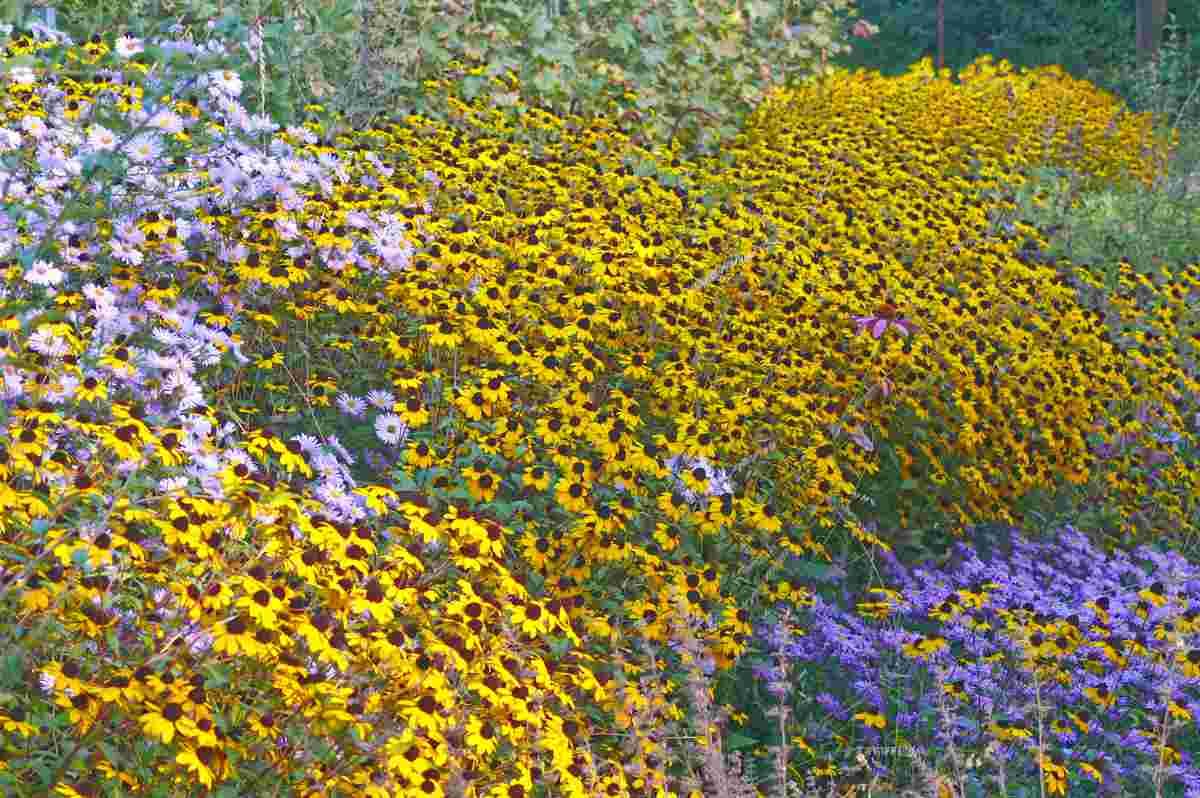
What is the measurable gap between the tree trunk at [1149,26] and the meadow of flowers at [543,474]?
32.7 feet

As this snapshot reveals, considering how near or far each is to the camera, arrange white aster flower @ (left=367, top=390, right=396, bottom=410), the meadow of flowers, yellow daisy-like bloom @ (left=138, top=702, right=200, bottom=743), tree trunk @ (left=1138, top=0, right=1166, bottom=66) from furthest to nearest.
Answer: tree trunk @ (left=1138, top=0, right=1166, bottom=66) < white aster flower @ (left=367, top=390, right=396, bottom=410) < the meadow of flowers < yellow daisy-like bloom @ (left=138, top=702, right=200, bottom=743)

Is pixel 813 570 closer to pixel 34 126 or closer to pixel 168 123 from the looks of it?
pixel 168 123

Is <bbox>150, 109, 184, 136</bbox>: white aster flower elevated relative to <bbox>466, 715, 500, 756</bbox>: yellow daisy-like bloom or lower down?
elevated

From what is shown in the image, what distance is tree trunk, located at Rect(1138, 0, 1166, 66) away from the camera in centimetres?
1502

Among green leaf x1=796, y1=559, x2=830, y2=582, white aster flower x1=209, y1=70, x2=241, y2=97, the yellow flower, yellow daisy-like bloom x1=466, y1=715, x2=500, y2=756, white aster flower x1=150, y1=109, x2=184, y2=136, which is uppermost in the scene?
white aster flower x1=209, y1=70, x2=241, y2=97

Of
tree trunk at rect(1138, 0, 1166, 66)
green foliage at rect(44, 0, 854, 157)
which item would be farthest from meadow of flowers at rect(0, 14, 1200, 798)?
tree trunk at rect(1138, 0, 1166, 66)

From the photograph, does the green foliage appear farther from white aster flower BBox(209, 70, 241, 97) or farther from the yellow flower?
the yellow flower

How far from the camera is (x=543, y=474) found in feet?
11.3

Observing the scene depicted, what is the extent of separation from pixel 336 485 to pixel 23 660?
85 centimetres

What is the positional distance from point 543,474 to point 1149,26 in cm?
1371

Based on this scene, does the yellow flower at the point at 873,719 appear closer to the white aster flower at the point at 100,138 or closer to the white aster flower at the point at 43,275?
the white aster flower at the point at 43,275

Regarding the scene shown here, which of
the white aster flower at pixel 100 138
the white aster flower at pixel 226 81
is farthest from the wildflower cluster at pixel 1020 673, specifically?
the white aster flower at pixel 226 81

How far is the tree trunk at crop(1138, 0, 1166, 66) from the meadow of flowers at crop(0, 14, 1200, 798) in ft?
32.7

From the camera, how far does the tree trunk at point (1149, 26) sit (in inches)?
591
